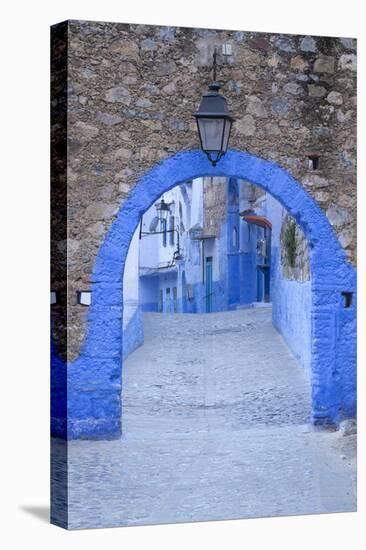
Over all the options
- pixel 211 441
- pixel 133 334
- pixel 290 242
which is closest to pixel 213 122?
pixel 290 242

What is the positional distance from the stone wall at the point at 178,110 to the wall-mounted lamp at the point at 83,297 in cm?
4

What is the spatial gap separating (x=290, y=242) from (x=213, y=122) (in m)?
1.19

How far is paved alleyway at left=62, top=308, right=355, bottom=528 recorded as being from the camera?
10.0m

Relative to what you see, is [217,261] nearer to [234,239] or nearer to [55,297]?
[234,239]

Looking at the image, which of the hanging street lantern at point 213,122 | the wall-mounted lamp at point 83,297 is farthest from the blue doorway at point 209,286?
the wall-mounted lamp at point 83,297

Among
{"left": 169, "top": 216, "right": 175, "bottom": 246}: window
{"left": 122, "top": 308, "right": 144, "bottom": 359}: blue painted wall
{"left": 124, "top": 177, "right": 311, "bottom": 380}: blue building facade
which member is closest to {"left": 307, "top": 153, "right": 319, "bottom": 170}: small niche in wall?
{"left": 124, "top": 177, "right": 311, "bottom": 380}: blue building facade

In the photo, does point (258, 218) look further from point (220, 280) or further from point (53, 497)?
point (53, 497)

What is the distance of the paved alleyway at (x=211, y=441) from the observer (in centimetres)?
1001

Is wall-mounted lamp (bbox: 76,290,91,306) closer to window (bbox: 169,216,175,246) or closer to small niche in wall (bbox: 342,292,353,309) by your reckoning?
window (bbox: 169,216,175,246)

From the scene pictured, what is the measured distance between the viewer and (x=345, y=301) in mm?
10727

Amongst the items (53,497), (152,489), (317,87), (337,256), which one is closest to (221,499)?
(152,489)

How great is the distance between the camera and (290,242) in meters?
10.8

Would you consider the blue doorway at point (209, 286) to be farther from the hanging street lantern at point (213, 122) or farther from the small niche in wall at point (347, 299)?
the small niche in wall at point (347, 299)

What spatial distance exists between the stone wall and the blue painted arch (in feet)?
0.26
